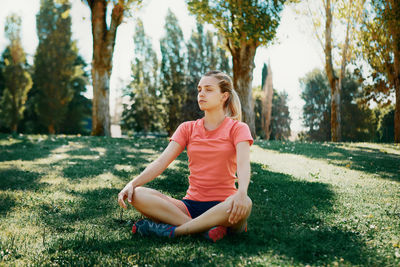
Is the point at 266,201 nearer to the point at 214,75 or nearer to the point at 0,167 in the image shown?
the point at 214,75

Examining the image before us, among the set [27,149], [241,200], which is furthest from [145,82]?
[241,200]

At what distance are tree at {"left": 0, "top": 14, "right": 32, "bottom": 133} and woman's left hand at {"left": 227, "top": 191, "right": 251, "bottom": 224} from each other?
106 feet

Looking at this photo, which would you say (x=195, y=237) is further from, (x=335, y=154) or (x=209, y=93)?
Result: (x=335, y=154)

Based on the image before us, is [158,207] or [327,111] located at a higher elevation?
[327,111]

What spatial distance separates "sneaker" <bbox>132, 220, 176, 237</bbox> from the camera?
3.18 meters

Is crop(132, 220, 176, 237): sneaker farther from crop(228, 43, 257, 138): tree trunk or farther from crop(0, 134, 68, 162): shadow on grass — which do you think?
crop(228, 43, 257, 138): tree trunk

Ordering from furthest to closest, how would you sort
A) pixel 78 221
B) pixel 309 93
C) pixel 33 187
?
pixel 309 93 → pixel 33 187 → pixel 78 221

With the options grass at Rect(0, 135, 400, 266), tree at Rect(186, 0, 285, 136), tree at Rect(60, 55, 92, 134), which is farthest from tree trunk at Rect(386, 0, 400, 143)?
tree at Rect(60, 55, 92, 134)

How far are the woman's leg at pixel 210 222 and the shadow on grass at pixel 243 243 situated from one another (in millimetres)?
93

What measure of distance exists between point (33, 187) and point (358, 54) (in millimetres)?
20213

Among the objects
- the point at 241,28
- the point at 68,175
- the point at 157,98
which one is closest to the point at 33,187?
the point at 68,175

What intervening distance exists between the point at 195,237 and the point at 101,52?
43.6 ft

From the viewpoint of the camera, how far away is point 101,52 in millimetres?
14664

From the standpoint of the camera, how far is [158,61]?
1533 inches
